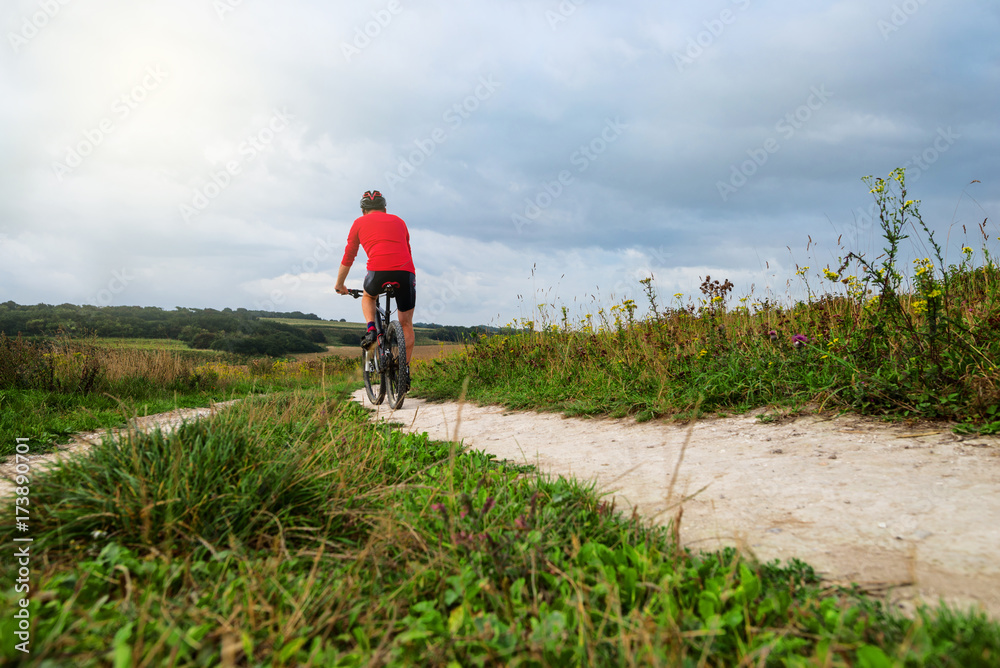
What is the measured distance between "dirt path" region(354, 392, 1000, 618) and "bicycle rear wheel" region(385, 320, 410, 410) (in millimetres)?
2751

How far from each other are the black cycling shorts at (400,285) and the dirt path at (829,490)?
137 inches

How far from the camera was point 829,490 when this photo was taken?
2584 mm

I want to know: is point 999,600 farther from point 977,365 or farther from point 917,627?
point 977,365

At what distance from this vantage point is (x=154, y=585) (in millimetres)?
1647

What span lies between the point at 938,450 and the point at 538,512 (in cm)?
252

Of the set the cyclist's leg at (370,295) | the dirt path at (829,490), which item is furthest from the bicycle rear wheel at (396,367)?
the dirt path at (829,490)

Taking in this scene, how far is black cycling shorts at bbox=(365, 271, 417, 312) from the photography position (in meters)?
7.04

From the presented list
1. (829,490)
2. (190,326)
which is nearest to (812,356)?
(829,490)

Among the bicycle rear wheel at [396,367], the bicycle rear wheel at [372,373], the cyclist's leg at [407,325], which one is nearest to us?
the bicycle rear wheel at [396,367]

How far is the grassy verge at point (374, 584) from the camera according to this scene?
130 cm

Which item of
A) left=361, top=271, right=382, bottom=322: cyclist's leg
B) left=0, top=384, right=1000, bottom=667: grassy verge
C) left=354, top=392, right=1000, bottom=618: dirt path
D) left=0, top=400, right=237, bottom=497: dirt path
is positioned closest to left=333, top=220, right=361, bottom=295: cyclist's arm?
left=361, top=271, right=382, bottom=322: cyclist's leg

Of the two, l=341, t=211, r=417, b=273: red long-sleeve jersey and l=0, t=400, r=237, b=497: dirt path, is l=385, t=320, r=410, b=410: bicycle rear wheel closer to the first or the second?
l=341, t=211, r=417, b=273: red long-sleeve jersey

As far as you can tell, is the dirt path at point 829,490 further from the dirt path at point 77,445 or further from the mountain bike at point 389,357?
the mountain bike at point 389,357

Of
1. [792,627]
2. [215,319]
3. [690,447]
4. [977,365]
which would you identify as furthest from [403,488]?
[215,319]
